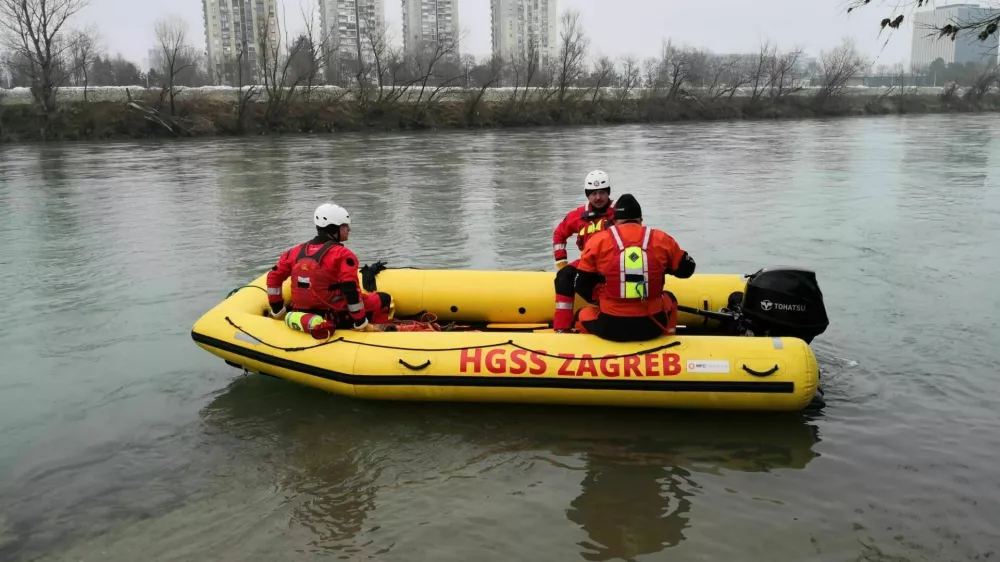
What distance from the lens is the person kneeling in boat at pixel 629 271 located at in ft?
14.3

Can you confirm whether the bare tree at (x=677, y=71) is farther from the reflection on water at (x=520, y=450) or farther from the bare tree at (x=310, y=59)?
the reflection on water at (x=520, y=450)

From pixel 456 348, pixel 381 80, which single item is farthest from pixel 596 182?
pixel 381 80

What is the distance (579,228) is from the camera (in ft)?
18.5

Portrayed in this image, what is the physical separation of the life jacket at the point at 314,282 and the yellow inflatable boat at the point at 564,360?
19cm

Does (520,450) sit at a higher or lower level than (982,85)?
lower

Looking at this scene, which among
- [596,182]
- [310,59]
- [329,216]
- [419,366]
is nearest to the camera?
[419,366]

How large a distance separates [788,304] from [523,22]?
310 feet

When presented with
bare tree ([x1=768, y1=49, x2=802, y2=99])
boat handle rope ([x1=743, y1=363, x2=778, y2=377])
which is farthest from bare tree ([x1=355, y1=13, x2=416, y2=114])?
boat handle rope ([x1=743, y1=363, x2=778, y2=377])

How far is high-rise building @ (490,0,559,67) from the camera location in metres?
88.4

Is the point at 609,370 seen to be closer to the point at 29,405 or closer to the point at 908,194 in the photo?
the point at 29,405

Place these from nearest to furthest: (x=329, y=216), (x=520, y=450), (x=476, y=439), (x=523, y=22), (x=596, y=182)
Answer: (x=520, y=450) < (x=476, y=439) < (x=329, y=216) < (x=596, y=182) < (x=523, y=22)

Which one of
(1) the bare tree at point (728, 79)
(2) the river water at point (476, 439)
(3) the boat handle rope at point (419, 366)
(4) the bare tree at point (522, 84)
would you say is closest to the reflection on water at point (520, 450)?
(2) the river water at point (476, 439)

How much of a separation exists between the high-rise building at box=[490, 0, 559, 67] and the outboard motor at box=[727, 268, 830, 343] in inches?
3234

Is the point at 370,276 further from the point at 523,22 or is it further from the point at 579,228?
the point at 523,22
